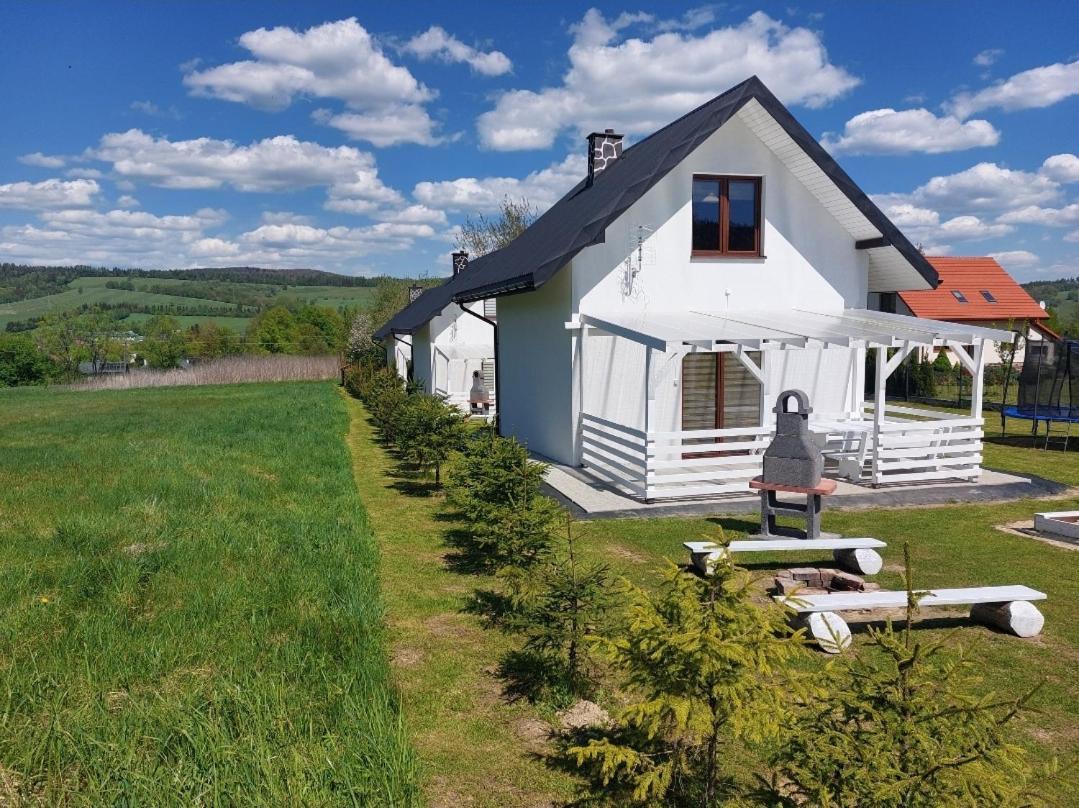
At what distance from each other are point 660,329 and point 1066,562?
549 cm

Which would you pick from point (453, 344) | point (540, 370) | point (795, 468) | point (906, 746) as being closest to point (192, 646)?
point (906, 746)

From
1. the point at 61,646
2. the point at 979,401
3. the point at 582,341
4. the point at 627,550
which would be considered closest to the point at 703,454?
the point at 582,341

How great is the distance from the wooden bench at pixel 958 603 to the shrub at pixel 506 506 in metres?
2.19

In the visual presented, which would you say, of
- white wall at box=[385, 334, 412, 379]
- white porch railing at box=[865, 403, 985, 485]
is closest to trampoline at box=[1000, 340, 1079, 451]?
white porch railing at box=[865, 403, 985, 485]

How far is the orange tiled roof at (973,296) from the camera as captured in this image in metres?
31.4

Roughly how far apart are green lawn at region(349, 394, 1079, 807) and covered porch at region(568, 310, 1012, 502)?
127cm

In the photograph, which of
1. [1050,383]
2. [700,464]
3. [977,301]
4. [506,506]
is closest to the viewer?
[506,506]

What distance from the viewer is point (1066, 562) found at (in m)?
7.54

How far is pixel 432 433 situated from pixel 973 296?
3098 centimetres

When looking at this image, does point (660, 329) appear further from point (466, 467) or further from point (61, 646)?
point (61, 646)

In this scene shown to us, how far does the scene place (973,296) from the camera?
33.4m

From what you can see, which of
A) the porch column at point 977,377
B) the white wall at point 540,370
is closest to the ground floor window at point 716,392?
the white wall at point 540,370

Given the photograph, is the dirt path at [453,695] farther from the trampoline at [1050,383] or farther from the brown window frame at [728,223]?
the trampoline at [1050,383]

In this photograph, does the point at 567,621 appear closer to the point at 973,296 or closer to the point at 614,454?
the point at 614,454
